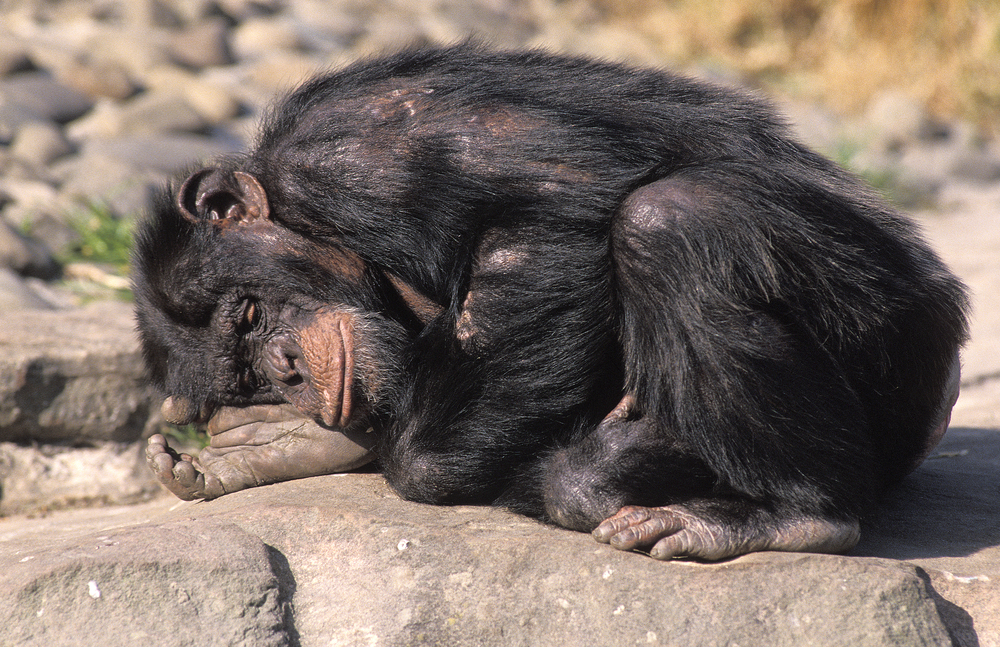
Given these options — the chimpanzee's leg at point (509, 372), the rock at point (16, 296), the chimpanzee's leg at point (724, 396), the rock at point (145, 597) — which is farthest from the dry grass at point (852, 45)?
the rock at point (145, 597)

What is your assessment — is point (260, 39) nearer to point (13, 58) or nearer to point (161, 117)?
point (161, 117)

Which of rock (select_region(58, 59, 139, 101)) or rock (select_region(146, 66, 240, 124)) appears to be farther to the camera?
rock (select_region(146, 66, 240, 124))

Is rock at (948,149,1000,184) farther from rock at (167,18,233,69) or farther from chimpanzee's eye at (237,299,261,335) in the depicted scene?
chimpanzee's eye at (237,299,261,335)

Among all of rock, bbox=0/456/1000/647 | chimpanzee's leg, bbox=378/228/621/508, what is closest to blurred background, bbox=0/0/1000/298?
chimpanzee's leg, bbox=378/228/621/508

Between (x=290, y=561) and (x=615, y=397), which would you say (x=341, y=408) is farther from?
(x=615, y=397)

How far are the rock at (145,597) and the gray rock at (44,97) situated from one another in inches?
242

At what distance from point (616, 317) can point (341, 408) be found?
0.90 m

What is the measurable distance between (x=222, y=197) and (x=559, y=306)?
1159 millimetres

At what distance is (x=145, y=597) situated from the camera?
7.45 feet

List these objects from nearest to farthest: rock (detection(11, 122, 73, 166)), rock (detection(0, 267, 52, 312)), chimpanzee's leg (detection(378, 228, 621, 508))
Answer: chimpanzee's leg (detection(378, 228, 621, 508)), rock (detection(0, 267, 52, 312)), rock (detection(11, 122, 73, 166))

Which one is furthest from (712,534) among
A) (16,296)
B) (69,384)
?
(16,296)

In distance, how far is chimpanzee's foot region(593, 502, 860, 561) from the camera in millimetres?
2459

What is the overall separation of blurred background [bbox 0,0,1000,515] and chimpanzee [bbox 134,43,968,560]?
67 cm

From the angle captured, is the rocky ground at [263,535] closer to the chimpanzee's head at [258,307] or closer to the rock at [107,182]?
the rock at [107,182]
